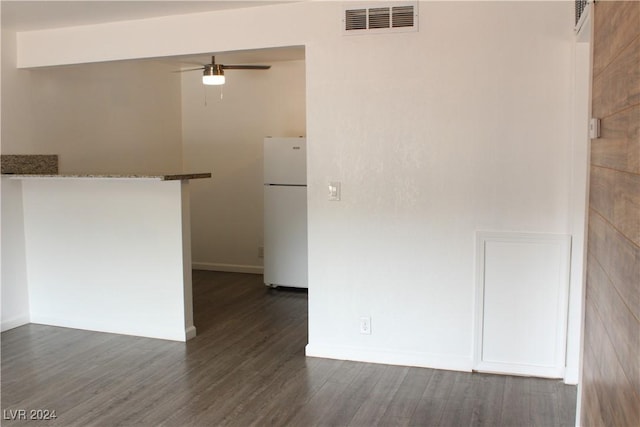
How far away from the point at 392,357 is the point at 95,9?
294cm

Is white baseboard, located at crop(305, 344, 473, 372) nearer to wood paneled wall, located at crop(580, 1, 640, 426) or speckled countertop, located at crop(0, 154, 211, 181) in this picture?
wood paneled wall, located at crop(580, 1, 640, 426)

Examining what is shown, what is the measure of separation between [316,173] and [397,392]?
1.42 m

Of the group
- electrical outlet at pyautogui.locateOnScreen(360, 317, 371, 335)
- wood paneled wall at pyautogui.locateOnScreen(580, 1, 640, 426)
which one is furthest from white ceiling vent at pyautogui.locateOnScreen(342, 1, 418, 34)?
electrical outlet at pyautogui.locateOnScreen(360, 317, 371, 335)

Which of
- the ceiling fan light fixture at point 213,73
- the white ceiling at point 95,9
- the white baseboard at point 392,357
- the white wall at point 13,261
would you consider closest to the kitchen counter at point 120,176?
the white wall at point 13,261

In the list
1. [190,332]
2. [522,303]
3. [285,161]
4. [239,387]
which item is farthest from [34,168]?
[522,303]

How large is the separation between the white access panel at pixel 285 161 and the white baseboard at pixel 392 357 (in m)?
2.23

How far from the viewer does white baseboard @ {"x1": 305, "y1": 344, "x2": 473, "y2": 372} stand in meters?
3.55

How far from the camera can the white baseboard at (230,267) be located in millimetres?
6660

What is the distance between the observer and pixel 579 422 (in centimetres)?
269

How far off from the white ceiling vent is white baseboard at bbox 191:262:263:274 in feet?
12.0

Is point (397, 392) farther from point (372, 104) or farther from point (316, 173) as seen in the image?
point (372, 104)

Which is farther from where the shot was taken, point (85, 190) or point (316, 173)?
point (85, 190)

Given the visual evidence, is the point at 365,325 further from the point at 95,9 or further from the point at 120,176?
the point at 95,9

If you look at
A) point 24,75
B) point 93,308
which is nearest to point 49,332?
point 93,308
